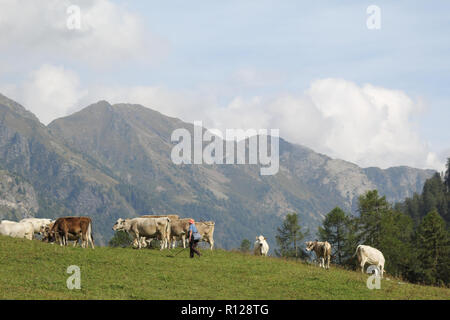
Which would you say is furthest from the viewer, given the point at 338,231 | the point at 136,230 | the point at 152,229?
the point at 338,231

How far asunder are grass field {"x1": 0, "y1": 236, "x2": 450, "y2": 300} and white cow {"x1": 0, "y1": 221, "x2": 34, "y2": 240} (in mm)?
9763

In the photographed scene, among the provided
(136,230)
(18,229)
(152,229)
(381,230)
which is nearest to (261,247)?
(152,229)

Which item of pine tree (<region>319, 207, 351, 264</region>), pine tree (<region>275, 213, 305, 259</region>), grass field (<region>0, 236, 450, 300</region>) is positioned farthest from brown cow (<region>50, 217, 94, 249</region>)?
pine tree (<region>275, 213, 305, 259</region>)

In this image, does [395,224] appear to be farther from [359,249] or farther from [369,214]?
[359,249]

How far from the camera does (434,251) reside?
73.9m

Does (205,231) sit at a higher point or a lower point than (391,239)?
higher

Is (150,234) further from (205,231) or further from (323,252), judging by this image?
(323,252)

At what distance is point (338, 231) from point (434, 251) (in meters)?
16.7

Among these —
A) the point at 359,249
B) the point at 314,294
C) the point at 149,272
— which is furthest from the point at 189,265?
the point at 359,249

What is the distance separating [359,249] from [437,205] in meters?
146

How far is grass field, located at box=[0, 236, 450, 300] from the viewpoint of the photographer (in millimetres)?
25500

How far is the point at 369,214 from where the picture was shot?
254ft

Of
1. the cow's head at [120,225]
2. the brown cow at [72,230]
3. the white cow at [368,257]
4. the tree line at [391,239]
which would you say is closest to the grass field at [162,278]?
the brown cow at [72,230]

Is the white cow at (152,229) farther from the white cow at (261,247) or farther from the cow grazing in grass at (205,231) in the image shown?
the white cow at (261,247)
